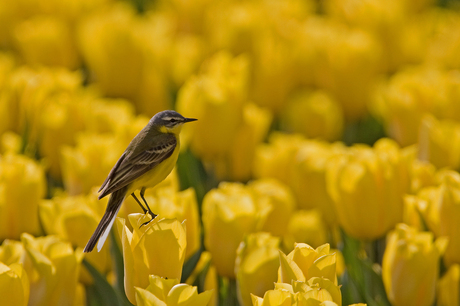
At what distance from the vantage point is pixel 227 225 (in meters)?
0.95

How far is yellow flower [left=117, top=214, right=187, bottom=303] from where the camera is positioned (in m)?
0.76

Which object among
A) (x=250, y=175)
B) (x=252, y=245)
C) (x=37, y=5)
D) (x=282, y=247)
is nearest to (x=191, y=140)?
(x=250, y=175)

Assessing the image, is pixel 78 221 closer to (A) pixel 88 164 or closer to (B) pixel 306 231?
(A) pixel 88 164

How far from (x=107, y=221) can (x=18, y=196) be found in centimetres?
35

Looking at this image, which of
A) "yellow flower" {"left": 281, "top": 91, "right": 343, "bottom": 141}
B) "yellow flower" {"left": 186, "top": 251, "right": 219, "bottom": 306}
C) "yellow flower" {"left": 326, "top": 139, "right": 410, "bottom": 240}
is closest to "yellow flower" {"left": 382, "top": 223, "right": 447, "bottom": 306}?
"yellow flower" {"left": 326, "top": 139, "right": 410, "bottom": 240}

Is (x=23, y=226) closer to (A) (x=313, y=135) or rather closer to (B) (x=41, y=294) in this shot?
(B) (x=41, y=294)

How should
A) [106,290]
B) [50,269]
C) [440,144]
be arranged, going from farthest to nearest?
[440,144], [106,290], [50,269]

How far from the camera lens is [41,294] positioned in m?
0.85

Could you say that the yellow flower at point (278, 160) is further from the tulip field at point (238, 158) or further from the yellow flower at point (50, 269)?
the yellow flower at point (50, 269)

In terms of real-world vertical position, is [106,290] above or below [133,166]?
below

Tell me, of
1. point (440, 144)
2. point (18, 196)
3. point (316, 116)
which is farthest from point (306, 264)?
point (316, 116)

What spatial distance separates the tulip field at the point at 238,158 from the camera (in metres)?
0.86

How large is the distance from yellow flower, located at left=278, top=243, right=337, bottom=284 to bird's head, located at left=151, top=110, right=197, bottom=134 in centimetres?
26

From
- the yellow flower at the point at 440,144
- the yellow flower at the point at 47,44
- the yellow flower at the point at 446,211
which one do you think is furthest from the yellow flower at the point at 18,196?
the yellow flower at the point at 47,44
